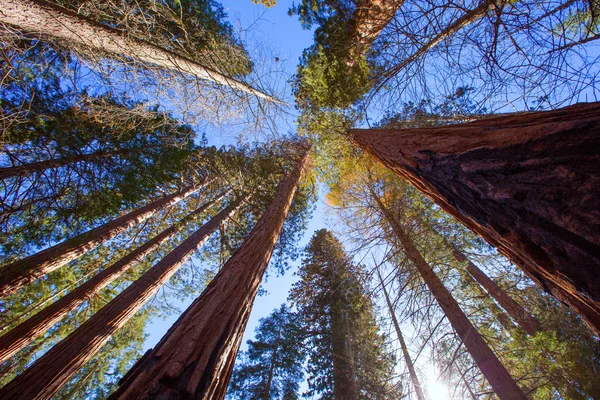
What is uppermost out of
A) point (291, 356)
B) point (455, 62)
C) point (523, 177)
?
point (291, 356)

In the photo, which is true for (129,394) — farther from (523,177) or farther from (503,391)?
(503,391)

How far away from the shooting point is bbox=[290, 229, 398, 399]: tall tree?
881 cm

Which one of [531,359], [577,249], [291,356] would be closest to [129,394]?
[577,249]

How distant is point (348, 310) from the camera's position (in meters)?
11.4

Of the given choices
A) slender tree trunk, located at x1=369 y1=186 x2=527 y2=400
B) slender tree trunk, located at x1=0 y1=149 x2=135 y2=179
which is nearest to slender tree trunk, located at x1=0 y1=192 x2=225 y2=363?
slender tree trunk, located at x1=0 y1=149 x2=135 y2=179

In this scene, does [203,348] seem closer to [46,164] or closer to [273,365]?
[46,164]

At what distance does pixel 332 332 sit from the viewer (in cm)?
1119

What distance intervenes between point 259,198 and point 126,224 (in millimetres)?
4217

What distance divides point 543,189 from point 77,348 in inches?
235

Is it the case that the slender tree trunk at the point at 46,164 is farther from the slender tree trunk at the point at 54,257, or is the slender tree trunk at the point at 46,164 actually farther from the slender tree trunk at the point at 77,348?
the slender tree trunk at the point at 77,348

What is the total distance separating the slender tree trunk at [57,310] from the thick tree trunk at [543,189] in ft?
22.8

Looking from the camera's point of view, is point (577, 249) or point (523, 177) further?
point (523, 177)

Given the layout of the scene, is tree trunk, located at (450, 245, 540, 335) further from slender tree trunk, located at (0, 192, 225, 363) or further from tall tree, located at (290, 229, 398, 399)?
slender tree trunk, located at (0, 192, 225, 363)

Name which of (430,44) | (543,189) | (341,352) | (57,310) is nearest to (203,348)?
(543,189)
